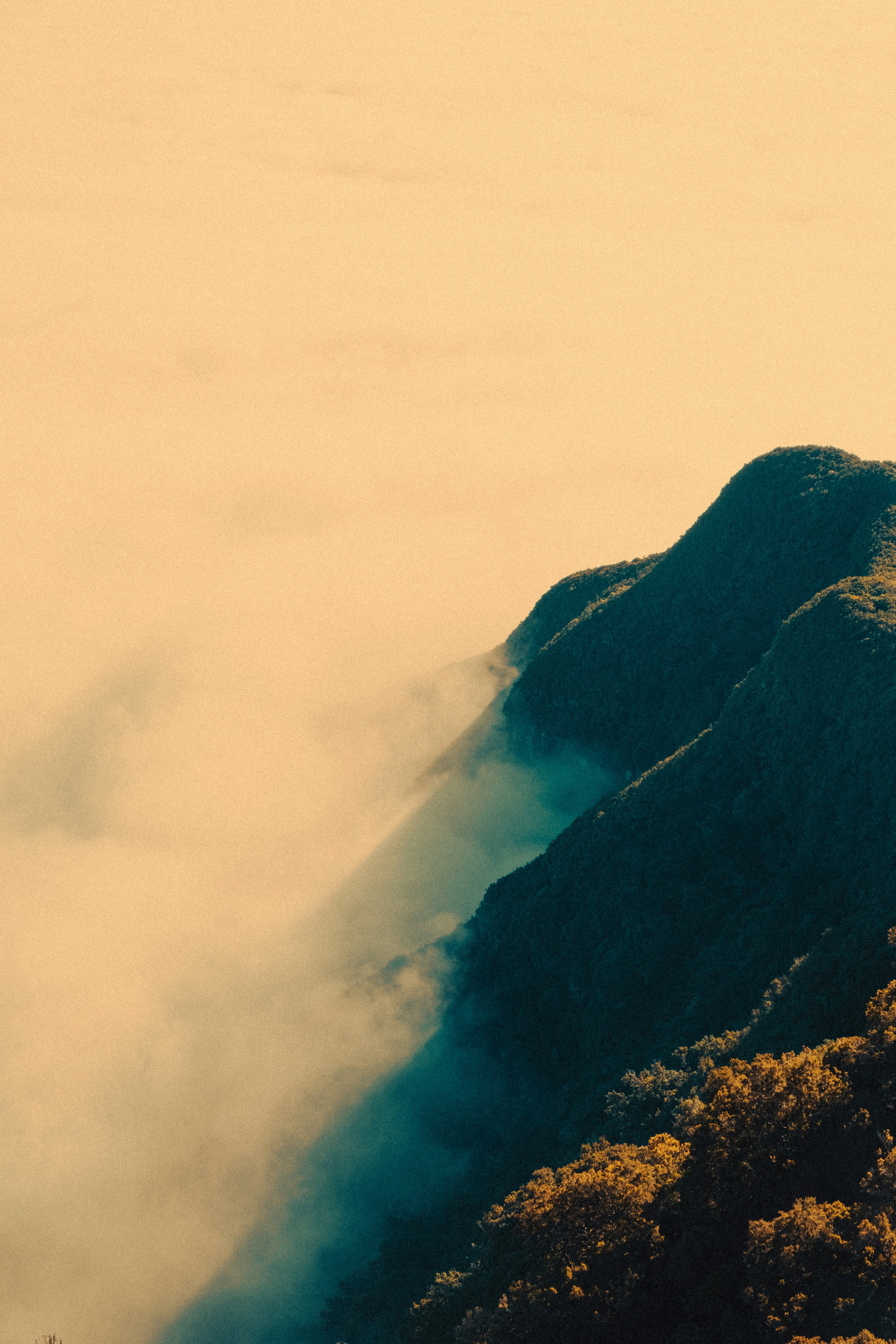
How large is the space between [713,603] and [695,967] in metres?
36.3

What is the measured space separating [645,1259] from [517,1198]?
1155 centimetres

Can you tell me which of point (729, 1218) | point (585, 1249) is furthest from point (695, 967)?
point (585, 1249)

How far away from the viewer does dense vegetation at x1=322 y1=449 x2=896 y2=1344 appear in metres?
39.5

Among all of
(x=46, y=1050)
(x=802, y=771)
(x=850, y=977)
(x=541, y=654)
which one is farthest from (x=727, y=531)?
(x=46, y=1050)

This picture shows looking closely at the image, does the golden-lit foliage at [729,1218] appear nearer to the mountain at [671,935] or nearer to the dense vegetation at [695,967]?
the dense vegetation at [695,967]

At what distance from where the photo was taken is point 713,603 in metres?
87.6

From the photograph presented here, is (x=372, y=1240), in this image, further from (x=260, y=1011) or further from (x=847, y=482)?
(x=847, y=482)

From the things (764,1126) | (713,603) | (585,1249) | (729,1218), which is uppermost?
(713,603)

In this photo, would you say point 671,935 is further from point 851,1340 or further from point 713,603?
point 851,1340

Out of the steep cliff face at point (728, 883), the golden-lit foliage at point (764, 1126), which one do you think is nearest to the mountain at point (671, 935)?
the steep cliff face at point (728, 883)

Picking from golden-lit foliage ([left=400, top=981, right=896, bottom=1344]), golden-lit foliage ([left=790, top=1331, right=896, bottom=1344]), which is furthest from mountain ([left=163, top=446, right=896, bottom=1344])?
golden-lit foliage ([left=790, top=1331, right=896, bottom=1344])

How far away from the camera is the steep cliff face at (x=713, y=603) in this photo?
8144 cm

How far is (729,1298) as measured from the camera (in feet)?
122

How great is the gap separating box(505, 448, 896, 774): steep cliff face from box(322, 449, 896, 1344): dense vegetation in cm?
23
